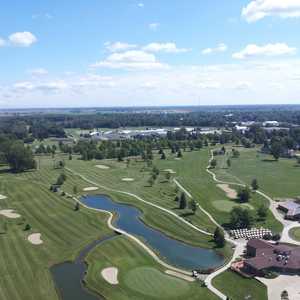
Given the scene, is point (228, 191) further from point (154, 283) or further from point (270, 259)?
point (154, 283)

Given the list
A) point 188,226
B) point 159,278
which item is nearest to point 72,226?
point 188,226

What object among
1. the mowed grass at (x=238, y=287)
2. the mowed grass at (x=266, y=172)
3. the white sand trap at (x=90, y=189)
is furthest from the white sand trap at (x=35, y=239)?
the mowed grass at (x=266, y=172)

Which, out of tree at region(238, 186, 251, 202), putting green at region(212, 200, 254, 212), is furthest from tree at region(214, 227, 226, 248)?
tree at region(238, 186, 251, 202)

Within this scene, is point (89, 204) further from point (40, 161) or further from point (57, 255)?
point (40, 161)

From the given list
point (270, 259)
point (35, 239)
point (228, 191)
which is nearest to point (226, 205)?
point (228, 191)

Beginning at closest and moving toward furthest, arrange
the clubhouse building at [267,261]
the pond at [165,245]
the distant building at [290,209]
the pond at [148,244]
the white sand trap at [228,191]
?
the pond at [148,244] < the clubhouse building at [267,261] < the pond at [165,245] < the distant building at [290,209] < the white sand trap at [228,191]

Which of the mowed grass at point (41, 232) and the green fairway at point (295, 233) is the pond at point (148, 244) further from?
the green fairway at point (295, 233)

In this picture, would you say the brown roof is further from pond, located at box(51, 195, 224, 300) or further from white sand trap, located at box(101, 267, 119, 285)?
white sand trap, located at box(101, 267, 119, 285)
